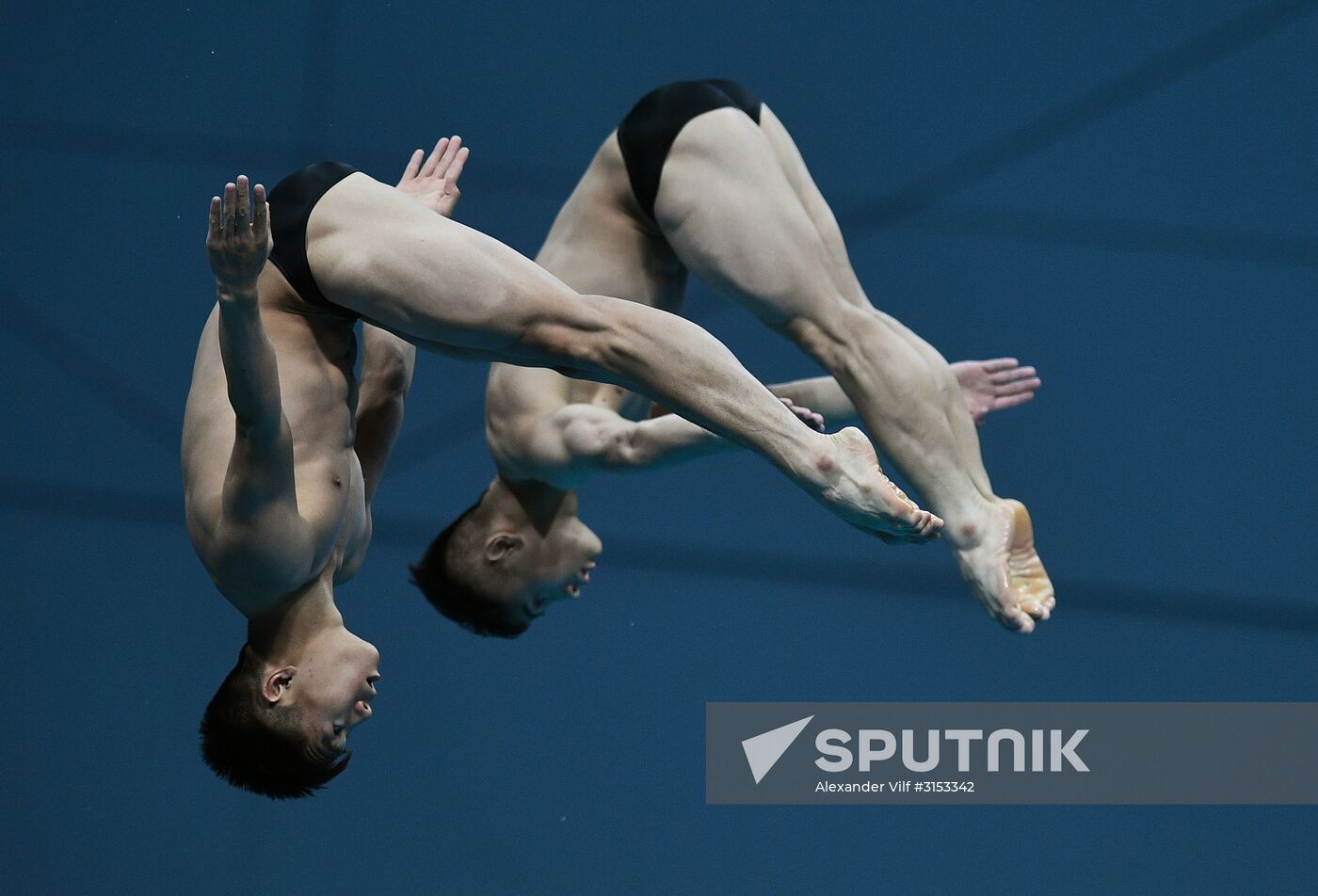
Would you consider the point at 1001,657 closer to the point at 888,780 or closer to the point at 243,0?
the point at 888,780

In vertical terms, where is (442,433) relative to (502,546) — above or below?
above

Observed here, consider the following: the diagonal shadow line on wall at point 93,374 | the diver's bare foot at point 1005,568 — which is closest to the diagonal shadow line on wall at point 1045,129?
the diver's bare foot at point 1005,568

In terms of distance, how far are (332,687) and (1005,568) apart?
1.22 meters

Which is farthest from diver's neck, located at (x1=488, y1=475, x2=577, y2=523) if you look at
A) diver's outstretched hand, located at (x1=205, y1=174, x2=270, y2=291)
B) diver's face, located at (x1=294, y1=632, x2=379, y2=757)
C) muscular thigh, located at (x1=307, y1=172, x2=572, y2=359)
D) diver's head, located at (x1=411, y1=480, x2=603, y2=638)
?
diver's outstretched hand, located at (x1=205, y1=174, x2=270, y2=291)

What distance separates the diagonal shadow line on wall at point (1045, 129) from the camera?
16.4ft

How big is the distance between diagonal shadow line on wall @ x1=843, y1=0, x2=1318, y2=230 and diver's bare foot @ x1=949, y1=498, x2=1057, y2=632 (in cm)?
174

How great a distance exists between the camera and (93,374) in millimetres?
4754

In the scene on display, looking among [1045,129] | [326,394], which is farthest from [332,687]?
[1045,129]

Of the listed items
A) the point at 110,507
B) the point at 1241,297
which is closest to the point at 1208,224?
the point at 1241,297

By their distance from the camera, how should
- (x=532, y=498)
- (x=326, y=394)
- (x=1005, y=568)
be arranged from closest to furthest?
(x=326, y=394), (x=1005, y=568), (x=532, y=498)

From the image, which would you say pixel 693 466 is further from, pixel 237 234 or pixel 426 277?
pixel 237 234

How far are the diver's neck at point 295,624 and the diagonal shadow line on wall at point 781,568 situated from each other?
5.84 ft

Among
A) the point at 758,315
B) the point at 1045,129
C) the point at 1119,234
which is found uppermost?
the point at 1045,129

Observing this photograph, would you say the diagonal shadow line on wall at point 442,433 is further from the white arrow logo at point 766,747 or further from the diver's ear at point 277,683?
the diver's ear at point 277,683
